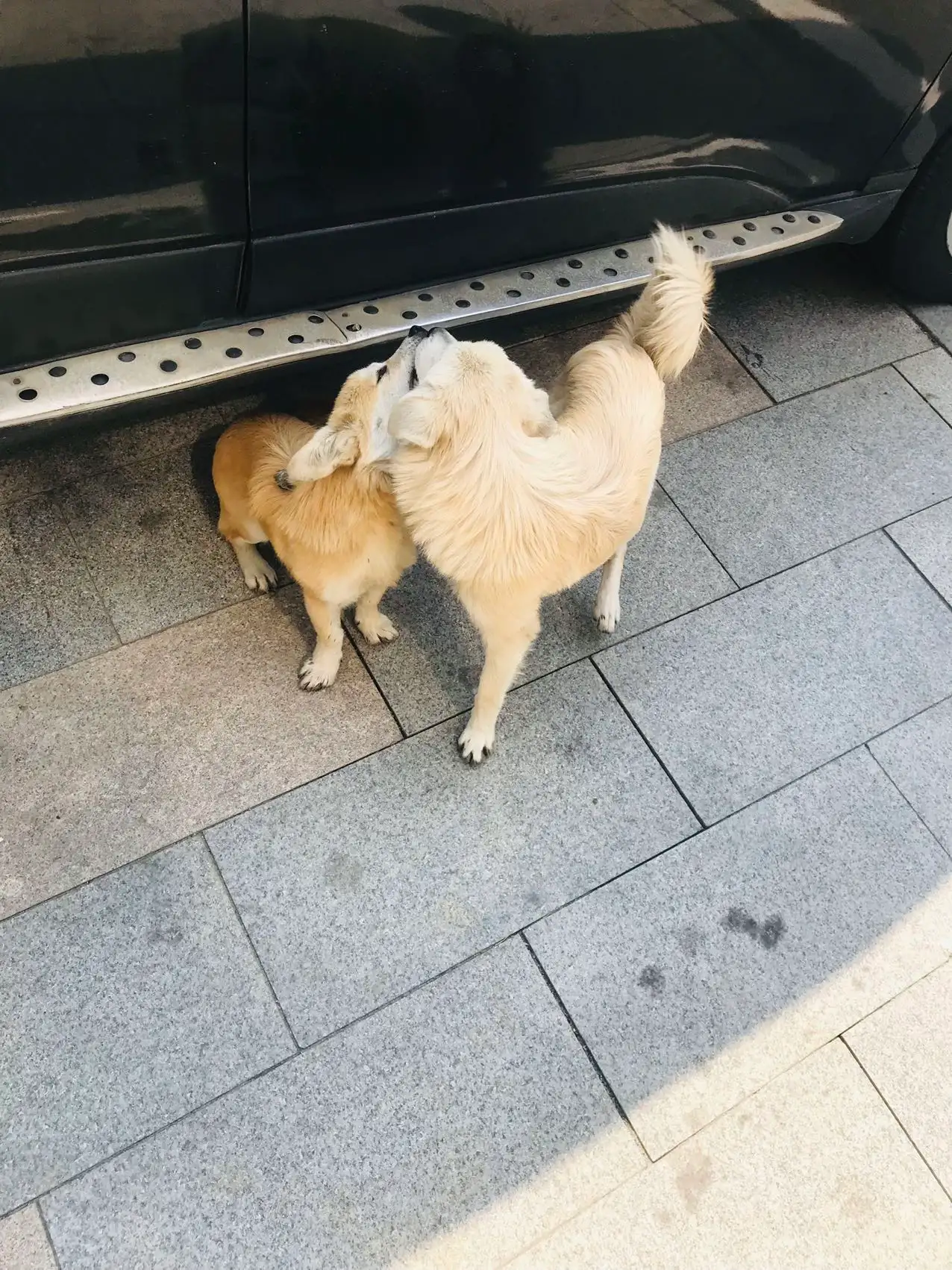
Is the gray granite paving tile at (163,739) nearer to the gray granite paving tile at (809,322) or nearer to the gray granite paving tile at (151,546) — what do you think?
the gray granite paving tile at (151,546)

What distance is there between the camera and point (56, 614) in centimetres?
290

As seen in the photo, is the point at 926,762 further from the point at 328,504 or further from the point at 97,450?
the point at 97,450

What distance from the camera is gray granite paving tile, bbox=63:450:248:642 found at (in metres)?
2.97

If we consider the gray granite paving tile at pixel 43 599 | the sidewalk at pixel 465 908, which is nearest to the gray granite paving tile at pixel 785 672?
the sidewalk at pixel 465 908

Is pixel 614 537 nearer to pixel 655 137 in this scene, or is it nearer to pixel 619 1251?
pixel 655 137

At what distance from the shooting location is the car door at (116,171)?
6.48ft

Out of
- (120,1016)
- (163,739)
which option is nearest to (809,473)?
(163,739)

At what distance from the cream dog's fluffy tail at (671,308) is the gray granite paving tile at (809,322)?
1.30 m

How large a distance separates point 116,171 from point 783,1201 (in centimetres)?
294

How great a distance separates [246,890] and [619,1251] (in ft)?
4.12

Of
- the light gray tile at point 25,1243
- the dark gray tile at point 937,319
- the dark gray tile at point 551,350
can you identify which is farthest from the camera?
the dark gray tile at point 937,319

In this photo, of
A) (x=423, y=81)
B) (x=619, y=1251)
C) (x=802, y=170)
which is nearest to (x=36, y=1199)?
(x=619, y=1251)

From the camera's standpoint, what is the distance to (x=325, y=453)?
89.1 inches

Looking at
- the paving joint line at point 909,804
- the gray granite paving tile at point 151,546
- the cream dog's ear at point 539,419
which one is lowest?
the gray granite paving tile at point 151,546
